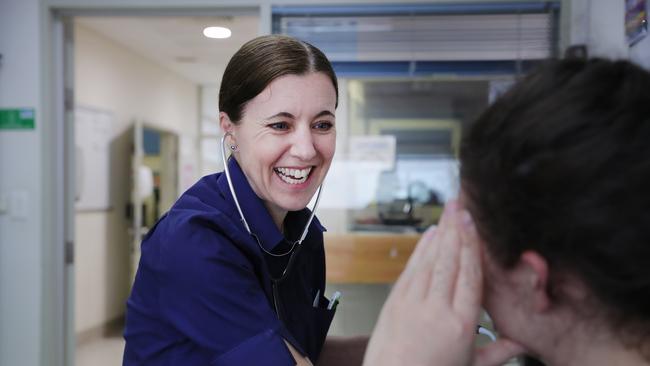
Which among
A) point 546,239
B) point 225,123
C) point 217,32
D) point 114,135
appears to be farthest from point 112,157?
point 546,239

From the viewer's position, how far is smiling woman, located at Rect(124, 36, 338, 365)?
833mm

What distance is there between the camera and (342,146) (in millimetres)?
2816

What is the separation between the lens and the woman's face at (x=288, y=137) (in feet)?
3.33

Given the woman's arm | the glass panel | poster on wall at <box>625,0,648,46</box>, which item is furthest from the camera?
the glass panel

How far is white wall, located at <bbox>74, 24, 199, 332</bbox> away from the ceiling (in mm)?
139

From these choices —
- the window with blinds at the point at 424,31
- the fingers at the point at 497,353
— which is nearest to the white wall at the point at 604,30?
the window with blinds at the point at 424,31

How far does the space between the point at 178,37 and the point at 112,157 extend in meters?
1.24

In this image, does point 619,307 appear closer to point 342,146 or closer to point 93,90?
point 342,146

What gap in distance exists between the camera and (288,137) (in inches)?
41.0

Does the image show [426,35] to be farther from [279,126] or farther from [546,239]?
[546,239]

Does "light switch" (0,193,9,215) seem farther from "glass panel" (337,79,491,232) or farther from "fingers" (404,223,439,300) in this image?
"fingers" (404,223,439,300)

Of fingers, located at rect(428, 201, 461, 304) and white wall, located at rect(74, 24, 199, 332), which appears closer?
fingers, located at rect(428, 201, 461, 304)

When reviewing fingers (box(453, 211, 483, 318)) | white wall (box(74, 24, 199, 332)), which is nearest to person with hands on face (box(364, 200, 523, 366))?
fingers (box(453, 211, 483, 318))

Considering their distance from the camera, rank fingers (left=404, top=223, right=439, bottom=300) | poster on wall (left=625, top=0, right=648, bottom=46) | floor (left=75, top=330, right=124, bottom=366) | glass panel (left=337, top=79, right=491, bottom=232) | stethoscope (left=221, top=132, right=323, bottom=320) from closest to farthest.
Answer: fingers (left=404, top=223, right=439, bottom=300) < stethoscope (left=221, top=132, right=323, bottom=320) < poster on wall (left=625, top=0, right=648, bottom=46) < glass panel (left=337, top=79, right=491, bottom=232) < floor (left=75, top=330, right=124, bottom=366)
